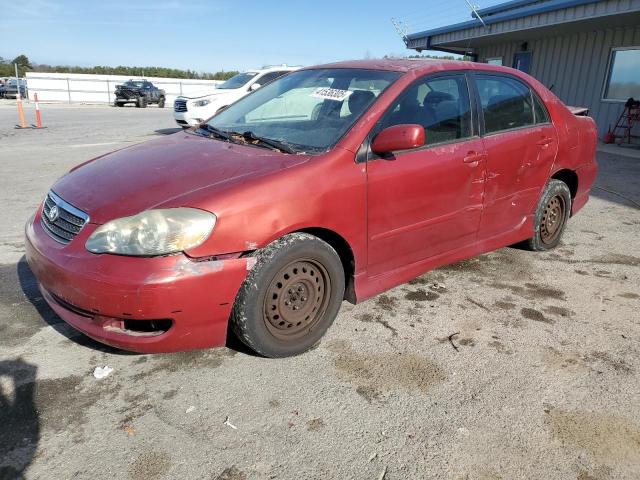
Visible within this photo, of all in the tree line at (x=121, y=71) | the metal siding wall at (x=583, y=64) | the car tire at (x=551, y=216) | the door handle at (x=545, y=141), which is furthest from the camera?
the tree line at (x=121, y=71)

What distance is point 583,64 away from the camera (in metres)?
13.9

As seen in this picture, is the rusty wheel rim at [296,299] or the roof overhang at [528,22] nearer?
the rusty wheel rim at [296,299]

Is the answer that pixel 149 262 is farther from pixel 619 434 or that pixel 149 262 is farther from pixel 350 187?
pixel 619 434

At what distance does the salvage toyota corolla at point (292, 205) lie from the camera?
8.00 ft

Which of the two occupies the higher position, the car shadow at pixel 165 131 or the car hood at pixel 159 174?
the car hood at pixel 159 174

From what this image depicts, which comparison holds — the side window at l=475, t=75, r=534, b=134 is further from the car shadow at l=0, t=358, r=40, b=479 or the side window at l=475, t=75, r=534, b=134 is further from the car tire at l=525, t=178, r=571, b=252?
the car shadow at l=0, t=358, r=40, b=479

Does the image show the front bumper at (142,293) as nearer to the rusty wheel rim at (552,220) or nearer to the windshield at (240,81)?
the rusty wheel rim at (552,220)

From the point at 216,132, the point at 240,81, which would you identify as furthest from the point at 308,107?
the point at 240,81

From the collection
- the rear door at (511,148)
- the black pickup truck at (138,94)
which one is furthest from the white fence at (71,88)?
the rear door at (511,148)

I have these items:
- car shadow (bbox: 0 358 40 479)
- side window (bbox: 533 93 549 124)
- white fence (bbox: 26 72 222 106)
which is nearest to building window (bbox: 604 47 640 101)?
side window (bbox: 533 93 549 124)

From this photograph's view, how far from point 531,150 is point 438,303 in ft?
5.01

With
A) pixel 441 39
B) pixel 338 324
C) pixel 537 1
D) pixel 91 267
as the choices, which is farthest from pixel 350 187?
pixel 441 39

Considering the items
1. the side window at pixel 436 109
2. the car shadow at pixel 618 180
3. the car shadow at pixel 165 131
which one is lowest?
the car shadow at pixel 165 131

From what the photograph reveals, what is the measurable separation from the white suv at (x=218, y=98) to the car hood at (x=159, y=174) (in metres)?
9.36
